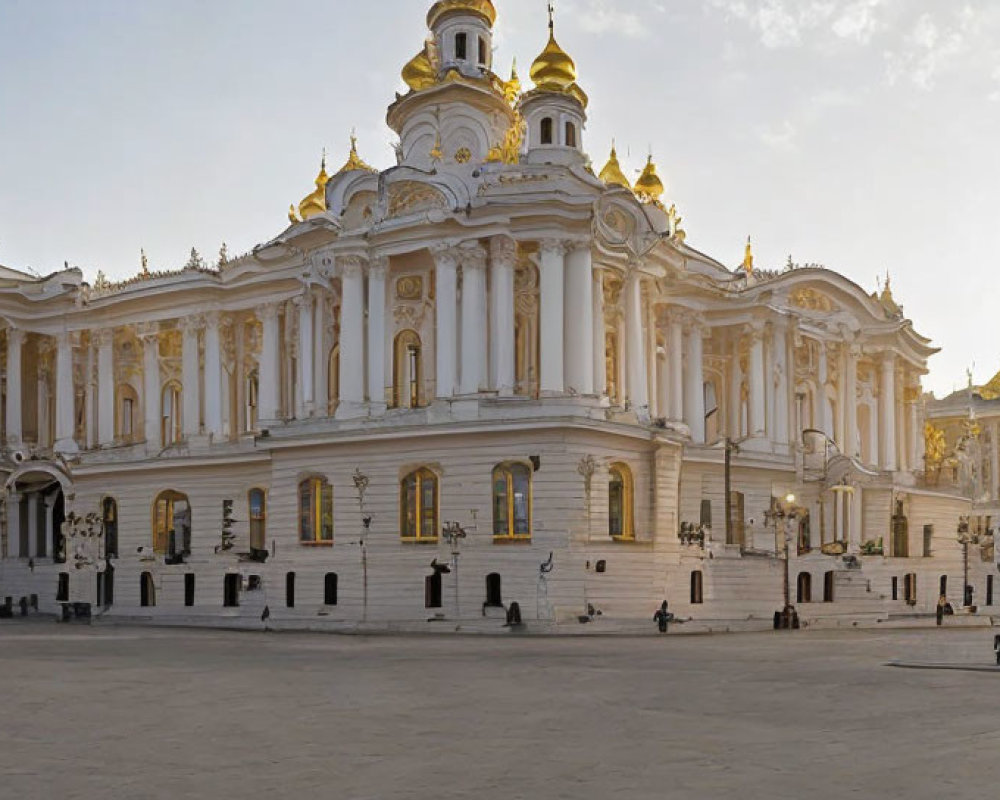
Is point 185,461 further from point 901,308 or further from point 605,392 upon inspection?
point 901,308

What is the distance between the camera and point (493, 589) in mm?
46531

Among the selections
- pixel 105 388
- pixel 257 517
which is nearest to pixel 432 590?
pixel 257 517

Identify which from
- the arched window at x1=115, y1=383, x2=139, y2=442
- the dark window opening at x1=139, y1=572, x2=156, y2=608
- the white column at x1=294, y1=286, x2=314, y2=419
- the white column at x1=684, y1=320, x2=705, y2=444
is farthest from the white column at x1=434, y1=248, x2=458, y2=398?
the arched window at x1=115, y1=383, x2=139, y2=442

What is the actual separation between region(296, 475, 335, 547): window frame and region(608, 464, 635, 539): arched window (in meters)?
11.2

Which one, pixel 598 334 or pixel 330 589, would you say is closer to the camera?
pixel 330 589

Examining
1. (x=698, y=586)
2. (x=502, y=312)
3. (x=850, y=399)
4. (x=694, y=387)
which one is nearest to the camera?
(x=502, y=312)

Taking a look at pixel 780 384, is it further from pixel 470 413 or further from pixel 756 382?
pixel 470 413

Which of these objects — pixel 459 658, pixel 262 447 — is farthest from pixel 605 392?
pixel 459 658

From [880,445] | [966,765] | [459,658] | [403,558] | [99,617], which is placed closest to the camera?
[966,765]

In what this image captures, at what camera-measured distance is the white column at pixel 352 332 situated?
176 ft

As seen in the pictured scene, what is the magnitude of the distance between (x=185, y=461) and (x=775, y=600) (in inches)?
1078

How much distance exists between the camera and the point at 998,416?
10012 centimetres

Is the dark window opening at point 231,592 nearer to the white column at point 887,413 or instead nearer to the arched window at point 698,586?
the arched window at point 698,586

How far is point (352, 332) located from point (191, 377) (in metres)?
14.9
